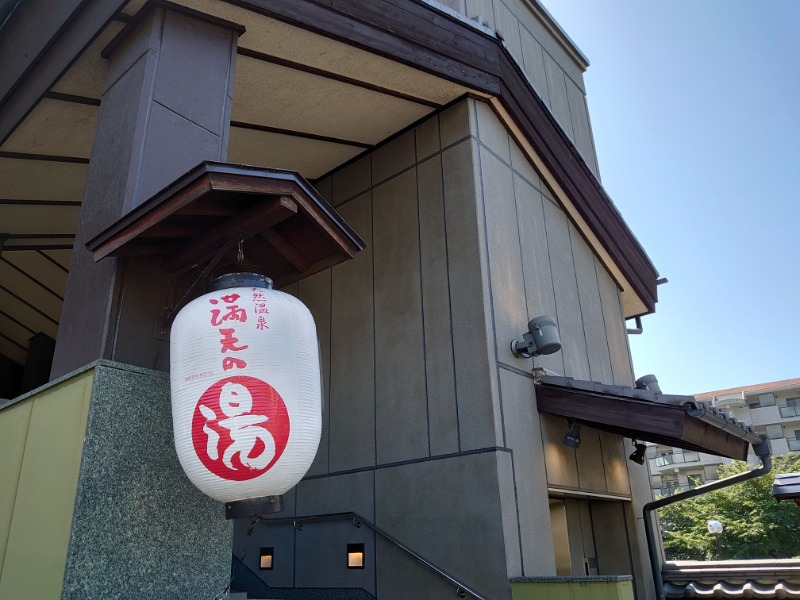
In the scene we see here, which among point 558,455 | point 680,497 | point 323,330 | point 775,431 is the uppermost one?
point 775,431

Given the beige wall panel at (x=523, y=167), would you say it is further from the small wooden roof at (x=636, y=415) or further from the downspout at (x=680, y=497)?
the downspout at (x=680, y=497)

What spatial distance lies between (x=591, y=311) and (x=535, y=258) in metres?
1.74

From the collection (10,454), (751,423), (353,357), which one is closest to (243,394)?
(10,454)

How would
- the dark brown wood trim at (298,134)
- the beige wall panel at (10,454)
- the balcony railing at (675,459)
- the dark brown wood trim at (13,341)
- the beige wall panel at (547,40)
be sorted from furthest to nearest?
the balcony railing at (675,459) < the dark brown wood trim at (13,341) < the beige wall panel at (547,40) < the dark brown wood trim at (298,134) < the beige wall panel at (10,454)

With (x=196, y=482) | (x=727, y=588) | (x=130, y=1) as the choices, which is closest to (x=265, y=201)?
(x=196, y=482)

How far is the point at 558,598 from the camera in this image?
4.97 metres

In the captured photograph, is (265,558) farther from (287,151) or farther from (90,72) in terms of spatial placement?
(90,72)

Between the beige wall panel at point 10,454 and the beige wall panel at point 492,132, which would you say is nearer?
the beige wall panel at point 10,454

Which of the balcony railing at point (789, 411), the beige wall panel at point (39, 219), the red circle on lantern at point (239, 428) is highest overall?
the balcony railing at point (789, 411)

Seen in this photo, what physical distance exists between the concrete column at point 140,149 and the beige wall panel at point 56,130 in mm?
945

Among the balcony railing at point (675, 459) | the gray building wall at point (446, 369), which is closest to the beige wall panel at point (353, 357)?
the gray building wall at point (446, 369)

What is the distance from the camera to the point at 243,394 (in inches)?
119

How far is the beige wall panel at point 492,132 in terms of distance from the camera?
7.18 meters

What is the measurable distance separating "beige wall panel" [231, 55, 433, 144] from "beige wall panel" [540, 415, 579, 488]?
12.3ft
